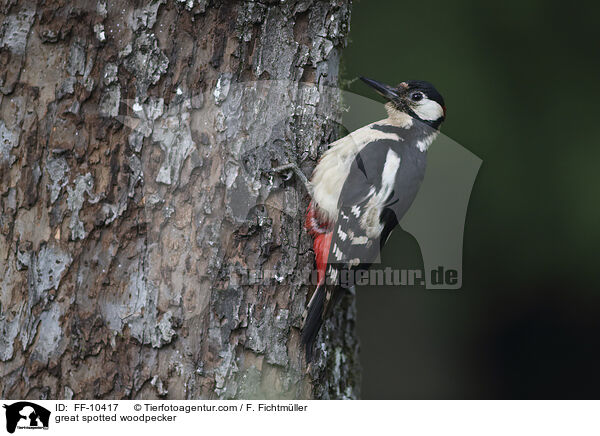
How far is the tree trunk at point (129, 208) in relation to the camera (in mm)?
1425

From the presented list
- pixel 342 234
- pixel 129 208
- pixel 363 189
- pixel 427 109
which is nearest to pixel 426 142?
pixel 427 109

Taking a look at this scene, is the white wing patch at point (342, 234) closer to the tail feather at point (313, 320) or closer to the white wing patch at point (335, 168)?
the white wing patch at point (335, 168)

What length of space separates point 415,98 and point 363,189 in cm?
45

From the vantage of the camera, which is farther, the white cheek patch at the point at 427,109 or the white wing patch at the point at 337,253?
the white cheek patch at the point at 427,109

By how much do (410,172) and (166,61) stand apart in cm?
86

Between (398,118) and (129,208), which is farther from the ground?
(398,118)

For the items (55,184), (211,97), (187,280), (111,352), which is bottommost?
(111,352)

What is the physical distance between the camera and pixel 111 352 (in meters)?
1.42

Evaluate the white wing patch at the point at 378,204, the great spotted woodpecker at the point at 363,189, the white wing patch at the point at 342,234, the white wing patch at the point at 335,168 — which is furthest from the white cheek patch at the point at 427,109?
the white wing patch at the point at 342,234

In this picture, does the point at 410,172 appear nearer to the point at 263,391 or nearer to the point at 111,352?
the point at 263,391

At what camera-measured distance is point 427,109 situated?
2.06m

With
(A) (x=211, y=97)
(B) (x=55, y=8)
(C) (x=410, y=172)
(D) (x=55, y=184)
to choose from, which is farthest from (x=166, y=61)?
(C) (x=410, y=172)
